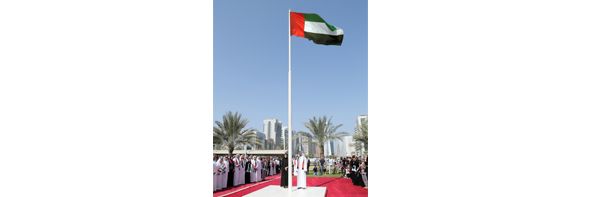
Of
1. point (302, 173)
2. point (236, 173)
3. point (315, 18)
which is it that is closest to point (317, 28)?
point (315, 18)

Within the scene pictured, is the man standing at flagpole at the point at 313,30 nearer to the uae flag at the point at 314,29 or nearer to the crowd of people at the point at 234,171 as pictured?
the uae flag at the point at 314,29

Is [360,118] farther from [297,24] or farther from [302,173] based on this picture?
[297,24]

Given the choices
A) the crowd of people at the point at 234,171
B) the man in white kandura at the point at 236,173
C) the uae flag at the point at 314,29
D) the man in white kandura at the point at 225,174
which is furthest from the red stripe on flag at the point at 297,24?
the man in white kandura at the point at 236,173

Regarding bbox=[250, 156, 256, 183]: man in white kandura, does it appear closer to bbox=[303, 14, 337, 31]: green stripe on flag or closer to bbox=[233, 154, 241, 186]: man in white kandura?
bbox=[233, 154, 241, 186]: man in white kandura

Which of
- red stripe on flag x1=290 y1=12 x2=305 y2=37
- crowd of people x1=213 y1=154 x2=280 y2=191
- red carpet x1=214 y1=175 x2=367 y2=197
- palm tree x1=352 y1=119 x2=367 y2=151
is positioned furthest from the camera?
palm tree x1=352 y1=119 x2=367 y2=151

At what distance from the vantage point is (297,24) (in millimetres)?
7633

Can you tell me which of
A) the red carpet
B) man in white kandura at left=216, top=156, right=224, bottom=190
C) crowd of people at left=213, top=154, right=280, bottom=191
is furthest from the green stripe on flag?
man in white kandura at left=216, top=156, right=224, bottom=190

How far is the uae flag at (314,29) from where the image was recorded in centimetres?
760

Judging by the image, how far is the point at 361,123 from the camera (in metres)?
23.2

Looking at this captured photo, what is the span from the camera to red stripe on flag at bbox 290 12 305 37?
7535 mm

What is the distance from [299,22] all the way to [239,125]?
1223 cm

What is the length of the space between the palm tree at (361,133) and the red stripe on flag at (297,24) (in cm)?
1543
